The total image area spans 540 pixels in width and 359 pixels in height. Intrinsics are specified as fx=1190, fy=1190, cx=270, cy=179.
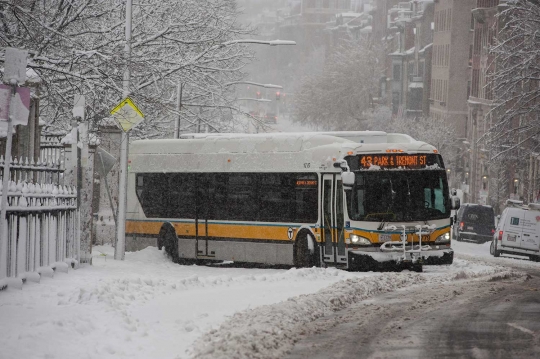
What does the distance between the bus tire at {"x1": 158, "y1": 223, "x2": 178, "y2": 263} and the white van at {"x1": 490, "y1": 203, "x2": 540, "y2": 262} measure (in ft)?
51.2

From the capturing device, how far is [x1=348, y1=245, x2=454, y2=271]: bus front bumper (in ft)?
77.4

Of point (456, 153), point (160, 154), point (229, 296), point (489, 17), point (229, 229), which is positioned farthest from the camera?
point (456, 153)

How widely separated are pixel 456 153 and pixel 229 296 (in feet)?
273

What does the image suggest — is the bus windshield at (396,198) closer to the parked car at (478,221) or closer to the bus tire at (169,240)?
the bus tire at (169,240)

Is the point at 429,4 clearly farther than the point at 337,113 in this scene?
No

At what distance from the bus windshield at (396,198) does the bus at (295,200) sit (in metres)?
0.02

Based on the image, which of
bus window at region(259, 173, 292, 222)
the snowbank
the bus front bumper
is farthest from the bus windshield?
the snowbank

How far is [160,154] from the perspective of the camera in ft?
98.6

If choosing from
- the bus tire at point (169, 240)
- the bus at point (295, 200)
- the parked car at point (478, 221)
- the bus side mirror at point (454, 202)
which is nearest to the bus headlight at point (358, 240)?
the bus at point (295, 200)

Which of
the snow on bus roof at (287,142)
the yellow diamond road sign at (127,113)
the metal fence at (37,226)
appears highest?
the yellow diamond road sign at (127,113)

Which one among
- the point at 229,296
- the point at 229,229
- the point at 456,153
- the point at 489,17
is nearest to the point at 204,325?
the point at 229,296

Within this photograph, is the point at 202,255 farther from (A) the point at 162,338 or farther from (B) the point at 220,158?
(A) the point at 162,338

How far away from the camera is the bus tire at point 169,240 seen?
28.8m

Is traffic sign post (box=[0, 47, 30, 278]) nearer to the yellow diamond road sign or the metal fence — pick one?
the metal fence
